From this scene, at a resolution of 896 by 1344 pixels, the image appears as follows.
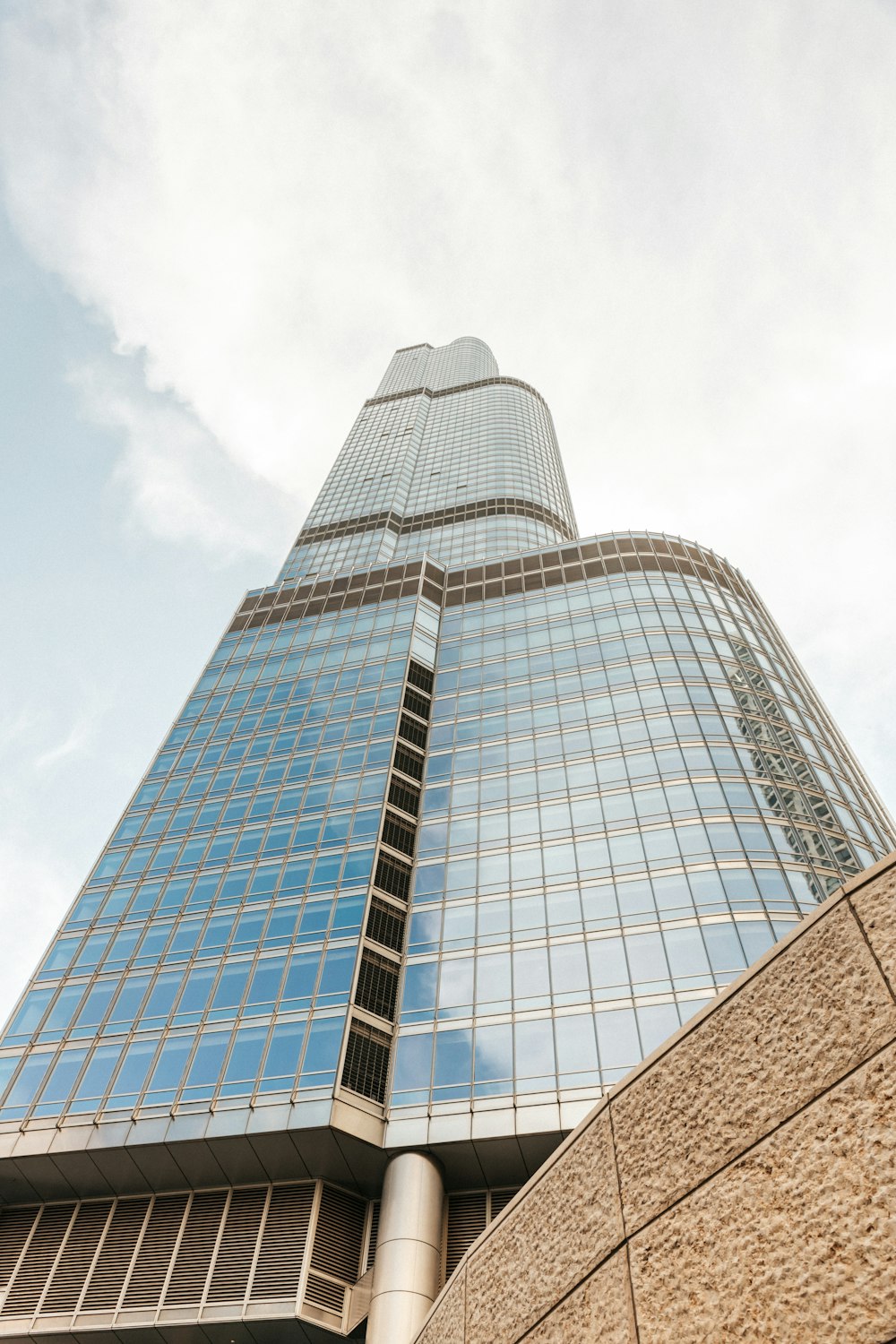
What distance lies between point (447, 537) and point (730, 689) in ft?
129

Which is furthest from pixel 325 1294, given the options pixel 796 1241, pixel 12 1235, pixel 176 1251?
pixel 796 1241

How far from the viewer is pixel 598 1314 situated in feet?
19.1

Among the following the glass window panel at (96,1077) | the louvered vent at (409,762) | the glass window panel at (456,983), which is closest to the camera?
Answer: the glass window panel at (96,1077)

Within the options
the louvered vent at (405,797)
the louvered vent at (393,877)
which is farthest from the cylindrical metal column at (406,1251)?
the louvered vent at (405,797)

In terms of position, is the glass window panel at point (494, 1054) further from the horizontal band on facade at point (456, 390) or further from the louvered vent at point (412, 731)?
the horizontal band on facade at point (456, 390)

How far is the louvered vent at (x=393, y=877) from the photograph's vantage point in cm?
3941

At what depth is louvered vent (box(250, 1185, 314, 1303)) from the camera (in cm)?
2716

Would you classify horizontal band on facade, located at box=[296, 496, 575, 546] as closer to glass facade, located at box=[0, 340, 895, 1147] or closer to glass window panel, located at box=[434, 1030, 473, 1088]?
glass facade, located at box=[0, 340, 895, 1147]

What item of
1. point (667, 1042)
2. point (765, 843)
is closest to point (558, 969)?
point (765, 843)

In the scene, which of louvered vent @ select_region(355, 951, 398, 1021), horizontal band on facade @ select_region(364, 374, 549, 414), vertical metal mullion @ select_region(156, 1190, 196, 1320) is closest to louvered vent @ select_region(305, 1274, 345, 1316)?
vertical metal mullion @ select_region(156, 1190, 196, 1320)

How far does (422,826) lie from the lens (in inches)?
1698

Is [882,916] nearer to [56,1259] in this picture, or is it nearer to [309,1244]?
[309,1244]

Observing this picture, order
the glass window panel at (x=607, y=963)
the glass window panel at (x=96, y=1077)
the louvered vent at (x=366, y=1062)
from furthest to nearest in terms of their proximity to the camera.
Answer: the glass window panel at (x=607, y=963) → the glass window panel at (x=96, y=1077) → the louvered vent at (x=366, y=1062)

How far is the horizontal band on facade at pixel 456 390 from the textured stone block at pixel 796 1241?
401 ft
